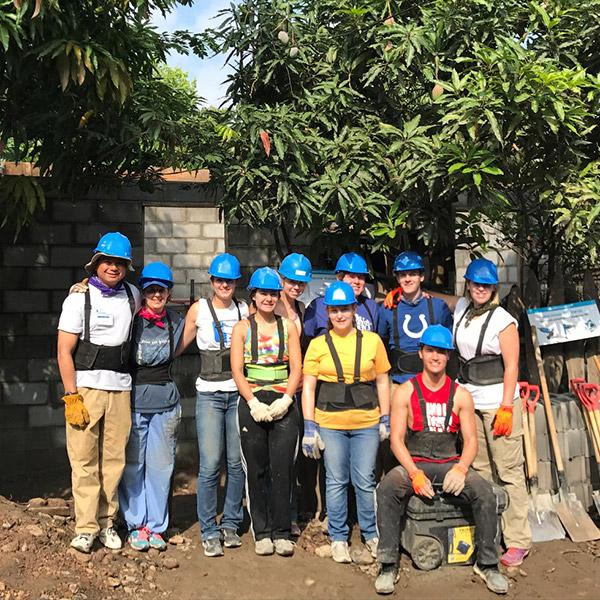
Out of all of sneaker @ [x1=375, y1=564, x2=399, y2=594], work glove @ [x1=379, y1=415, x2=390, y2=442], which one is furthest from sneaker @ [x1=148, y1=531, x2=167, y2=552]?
work glove @ [x1=379, y1=415, x2=390, y2=442]

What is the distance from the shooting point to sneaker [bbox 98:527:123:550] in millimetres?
4477

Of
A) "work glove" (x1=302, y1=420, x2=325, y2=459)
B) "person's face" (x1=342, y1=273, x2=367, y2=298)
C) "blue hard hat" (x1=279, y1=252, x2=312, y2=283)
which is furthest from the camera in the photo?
"person's face" (x1=342, y1=273, x2=367, y2=298)

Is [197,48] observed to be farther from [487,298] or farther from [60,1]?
[487,298]

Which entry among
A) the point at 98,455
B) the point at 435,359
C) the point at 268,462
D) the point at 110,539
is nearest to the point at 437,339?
the point at 435,359

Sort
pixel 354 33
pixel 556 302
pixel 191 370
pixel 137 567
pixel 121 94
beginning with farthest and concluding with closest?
pixel 191 370 < pixel 556 302 < pixel 354 33 < pixel 121 94 < pixel 137 567

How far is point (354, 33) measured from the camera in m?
5.45

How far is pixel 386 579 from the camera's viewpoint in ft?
13.9

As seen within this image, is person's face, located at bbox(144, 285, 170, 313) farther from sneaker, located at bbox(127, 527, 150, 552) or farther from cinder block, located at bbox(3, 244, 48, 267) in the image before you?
cinder block, located at bbox(3, 244, 48, 267)

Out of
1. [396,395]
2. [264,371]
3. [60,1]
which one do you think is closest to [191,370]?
[264,371]

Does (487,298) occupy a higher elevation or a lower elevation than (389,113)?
lower

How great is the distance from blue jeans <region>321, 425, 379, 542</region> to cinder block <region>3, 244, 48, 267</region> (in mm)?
3965

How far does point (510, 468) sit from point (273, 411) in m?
1.72

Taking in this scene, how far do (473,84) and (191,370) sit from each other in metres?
4.23

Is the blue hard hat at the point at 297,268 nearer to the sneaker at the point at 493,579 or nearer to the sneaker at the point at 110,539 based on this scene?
the sneaker at the point at 110,539
